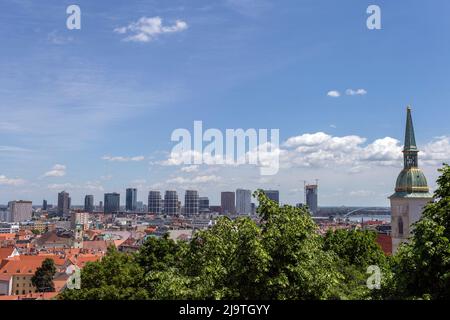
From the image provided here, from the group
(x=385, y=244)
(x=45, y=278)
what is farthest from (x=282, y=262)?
(x=45, y=278)

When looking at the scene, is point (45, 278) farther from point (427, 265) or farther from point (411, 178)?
point (427, 265)

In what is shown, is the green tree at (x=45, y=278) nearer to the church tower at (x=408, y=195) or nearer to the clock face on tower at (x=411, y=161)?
the church tower at (x=408, y=195)

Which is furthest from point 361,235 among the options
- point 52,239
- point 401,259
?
point 52,239

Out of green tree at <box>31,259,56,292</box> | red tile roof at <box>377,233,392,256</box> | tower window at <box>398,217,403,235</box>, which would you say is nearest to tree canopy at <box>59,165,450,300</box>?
tower window at <box>398,217,403,235</box>
